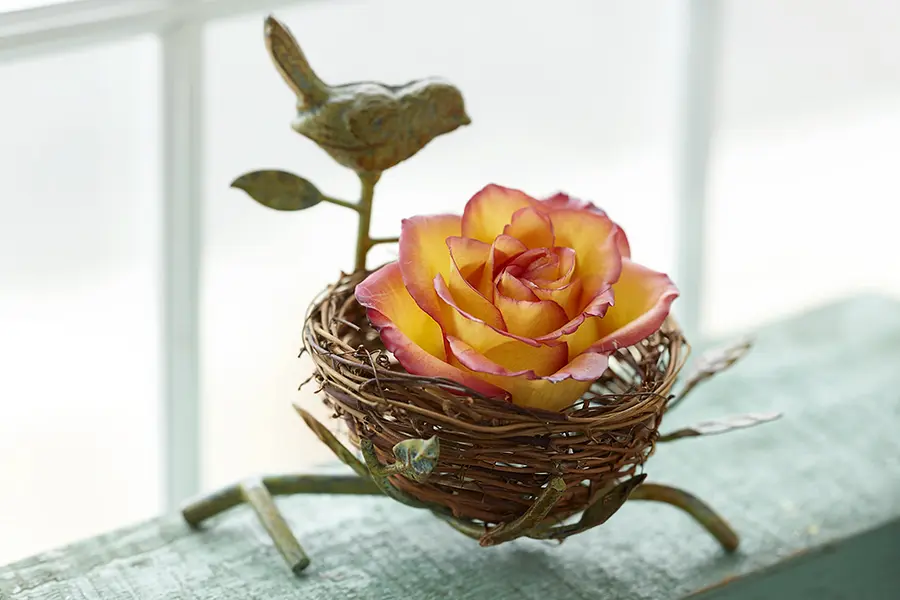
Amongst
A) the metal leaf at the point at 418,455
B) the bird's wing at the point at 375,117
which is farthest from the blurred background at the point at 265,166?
the metal leaf at the point at 418,455

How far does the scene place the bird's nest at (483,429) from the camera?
1.94 ft

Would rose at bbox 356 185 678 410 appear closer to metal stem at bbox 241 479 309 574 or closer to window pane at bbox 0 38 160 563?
metal stem at bbox 241 479 309 574

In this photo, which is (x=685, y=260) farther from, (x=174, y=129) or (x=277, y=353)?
(x=174, y=129)

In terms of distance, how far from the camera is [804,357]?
3.46 feet

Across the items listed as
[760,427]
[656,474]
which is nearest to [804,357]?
[760,427]

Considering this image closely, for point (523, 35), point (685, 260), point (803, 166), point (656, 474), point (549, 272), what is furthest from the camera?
point (803, 166)

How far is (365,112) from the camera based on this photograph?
661mm

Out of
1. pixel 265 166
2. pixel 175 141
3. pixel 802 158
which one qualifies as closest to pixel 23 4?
pixel 175 141

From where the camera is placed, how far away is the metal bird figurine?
0.66 metres

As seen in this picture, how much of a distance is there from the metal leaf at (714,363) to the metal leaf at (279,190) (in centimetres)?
26

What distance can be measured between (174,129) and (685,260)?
65 cm

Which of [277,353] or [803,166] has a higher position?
[803,166]

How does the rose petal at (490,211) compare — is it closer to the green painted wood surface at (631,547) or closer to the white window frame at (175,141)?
the green painted wood surface at (631,547)

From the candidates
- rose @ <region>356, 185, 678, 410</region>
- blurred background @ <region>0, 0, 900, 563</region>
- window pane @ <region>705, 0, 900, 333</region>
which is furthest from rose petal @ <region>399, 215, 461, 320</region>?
window pane @ <region>705, 0, 900, 333</region>
